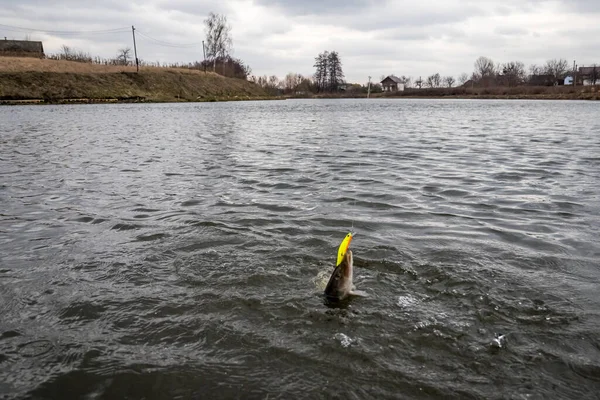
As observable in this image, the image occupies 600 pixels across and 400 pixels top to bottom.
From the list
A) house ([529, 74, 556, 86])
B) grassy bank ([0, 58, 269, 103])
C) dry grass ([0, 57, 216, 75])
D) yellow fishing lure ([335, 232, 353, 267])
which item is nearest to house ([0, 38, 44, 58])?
dry grass ([0, 57, 216, 75])

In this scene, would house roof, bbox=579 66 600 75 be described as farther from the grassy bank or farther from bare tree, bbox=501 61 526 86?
the grassy bank

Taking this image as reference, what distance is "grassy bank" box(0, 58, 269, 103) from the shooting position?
5175 cm

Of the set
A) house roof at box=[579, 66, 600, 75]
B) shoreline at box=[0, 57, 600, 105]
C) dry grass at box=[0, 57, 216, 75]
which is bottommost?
shoreline at box=[0, 57, 600, 105]

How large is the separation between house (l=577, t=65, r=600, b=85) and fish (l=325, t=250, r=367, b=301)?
141945mm

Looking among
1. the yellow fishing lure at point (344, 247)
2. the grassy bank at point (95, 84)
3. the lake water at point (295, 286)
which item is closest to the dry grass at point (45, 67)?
the grassy bank at point (95, 84)

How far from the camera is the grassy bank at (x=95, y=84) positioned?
51.8 m

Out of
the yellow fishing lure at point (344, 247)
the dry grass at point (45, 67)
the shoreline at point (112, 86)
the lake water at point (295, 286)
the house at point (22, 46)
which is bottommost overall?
the lake water at point (295, 286)

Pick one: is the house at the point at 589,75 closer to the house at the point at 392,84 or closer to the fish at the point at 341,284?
the house at the point at 392,84

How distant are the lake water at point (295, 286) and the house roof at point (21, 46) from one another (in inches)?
3798

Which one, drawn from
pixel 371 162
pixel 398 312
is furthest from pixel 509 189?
pixel 398 312

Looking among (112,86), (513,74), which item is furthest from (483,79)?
(112,86)

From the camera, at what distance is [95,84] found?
195 feet

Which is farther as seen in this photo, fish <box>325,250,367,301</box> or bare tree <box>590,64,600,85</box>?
bare tree <box>590,64,600,85</box>

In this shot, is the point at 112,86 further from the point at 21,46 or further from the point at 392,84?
the point at 392,84
